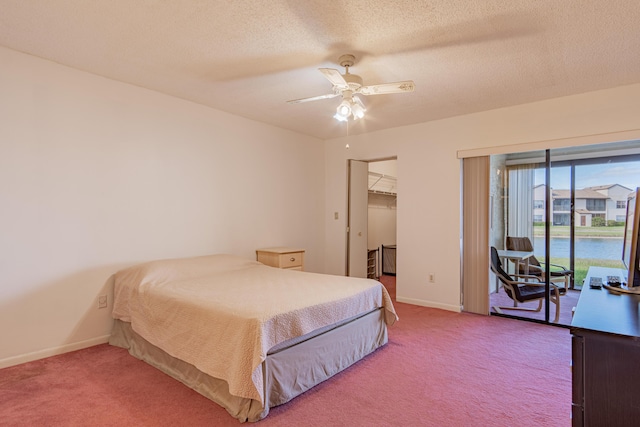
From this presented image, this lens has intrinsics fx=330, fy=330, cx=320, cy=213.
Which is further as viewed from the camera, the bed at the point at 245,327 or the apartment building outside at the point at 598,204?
the apartment building outside at the point at 598,204

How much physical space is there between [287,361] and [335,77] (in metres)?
1.98

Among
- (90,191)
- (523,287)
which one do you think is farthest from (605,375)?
(90,191)

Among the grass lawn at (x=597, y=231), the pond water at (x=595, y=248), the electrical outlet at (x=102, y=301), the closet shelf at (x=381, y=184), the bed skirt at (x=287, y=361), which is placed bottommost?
the bed skirt at (x=287, y=361)

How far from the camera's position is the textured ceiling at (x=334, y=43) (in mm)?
2074

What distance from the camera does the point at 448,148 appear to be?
14.1 feet

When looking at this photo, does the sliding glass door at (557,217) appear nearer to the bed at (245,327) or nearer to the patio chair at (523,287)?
the patio chair at (523,287)

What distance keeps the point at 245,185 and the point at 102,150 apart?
5.43 ft

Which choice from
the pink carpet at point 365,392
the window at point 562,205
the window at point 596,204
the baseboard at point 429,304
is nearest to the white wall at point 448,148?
the baseboard at point 429,304

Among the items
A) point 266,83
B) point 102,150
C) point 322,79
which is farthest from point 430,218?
point 102,150

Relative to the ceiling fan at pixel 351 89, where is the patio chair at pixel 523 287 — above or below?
below

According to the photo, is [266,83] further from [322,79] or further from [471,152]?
[471,152]

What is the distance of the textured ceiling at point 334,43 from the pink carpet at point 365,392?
249 centimetres

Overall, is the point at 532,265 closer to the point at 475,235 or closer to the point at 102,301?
the point at 475,235

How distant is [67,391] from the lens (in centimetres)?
226
